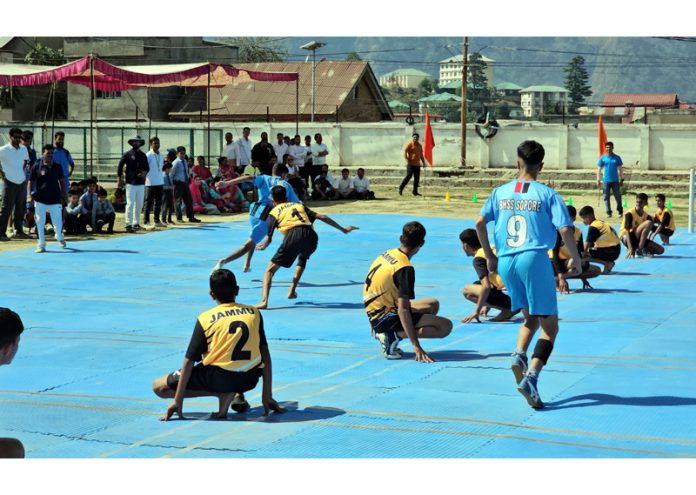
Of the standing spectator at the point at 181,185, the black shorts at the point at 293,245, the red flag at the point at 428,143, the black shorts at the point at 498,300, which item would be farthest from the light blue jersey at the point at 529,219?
the red flag at the point at 428,143

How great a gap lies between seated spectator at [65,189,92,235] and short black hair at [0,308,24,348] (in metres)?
16.2

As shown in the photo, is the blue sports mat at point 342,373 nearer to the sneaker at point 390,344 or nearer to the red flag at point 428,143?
the sneaker at point 390,344

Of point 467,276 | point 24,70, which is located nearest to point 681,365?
point 467,276

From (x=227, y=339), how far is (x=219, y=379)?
0.30 m

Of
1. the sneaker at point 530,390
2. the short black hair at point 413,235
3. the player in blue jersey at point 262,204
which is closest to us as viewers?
the sneaker at point 530,390

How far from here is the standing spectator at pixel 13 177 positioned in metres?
19.5

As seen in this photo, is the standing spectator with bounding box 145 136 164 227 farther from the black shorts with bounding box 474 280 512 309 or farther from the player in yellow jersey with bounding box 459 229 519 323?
the black shorts with bounding box 474 280 512 309

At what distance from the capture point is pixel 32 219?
20.5m

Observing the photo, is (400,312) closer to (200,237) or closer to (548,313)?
(548,313)

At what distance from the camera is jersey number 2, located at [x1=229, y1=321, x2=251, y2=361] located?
7691mm

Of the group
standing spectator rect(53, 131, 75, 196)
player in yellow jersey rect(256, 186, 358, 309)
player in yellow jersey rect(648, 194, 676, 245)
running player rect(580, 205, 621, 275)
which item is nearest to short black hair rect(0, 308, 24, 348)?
player in yellow jersey rect(256, 186, 358, 309)

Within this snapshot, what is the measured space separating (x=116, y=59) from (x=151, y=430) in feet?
171

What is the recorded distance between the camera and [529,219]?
328 inches

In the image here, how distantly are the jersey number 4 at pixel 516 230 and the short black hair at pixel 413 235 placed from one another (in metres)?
1.62
